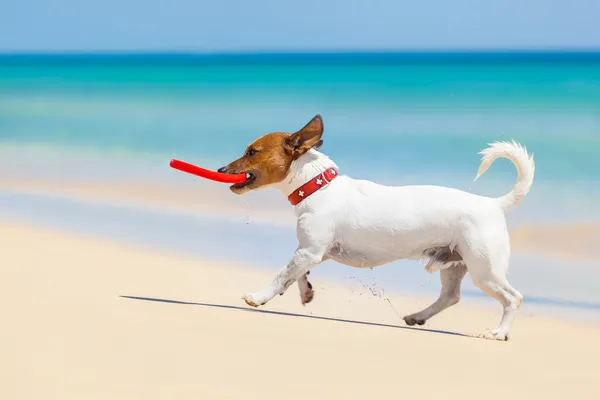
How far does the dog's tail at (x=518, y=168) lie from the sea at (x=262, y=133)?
1634mm

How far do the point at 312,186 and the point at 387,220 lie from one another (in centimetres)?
48

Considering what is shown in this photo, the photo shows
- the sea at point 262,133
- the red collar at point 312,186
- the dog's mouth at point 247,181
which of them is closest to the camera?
the red collar at point 312,186

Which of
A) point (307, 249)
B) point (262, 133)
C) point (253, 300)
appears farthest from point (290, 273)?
point (262, 133)

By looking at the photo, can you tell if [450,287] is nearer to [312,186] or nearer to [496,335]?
[496,335]

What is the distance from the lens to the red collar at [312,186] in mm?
5707

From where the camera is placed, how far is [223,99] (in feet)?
83.1

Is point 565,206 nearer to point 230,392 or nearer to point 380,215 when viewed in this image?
point 380,215

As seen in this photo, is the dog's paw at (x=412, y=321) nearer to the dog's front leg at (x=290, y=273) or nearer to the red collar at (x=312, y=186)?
the dog's front leg at (x=290, y=273)

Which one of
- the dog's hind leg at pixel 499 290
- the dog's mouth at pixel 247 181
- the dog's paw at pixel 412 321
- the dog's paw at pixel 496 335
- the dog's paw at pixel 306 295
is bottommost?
the dog's paw at pixel 412 321

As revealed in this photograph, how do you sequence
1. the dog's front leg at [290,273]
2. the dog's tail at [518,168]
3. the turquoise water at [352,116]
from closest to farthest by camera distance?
the dog's tail at [518,168]
the dog's front leg at [290,273]
the turquoise water at [352,116]

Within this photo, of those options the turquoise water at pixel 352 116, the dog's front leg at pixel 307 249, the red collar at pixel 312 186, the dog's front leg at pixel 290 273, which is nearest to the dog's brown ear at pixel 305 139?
the red collar at pixel 312 186

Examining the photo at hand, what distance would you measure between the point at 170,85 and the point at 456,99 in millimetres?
10962

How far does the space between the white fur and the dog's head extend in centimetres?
7

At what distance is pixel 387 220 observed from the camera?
219 inches
